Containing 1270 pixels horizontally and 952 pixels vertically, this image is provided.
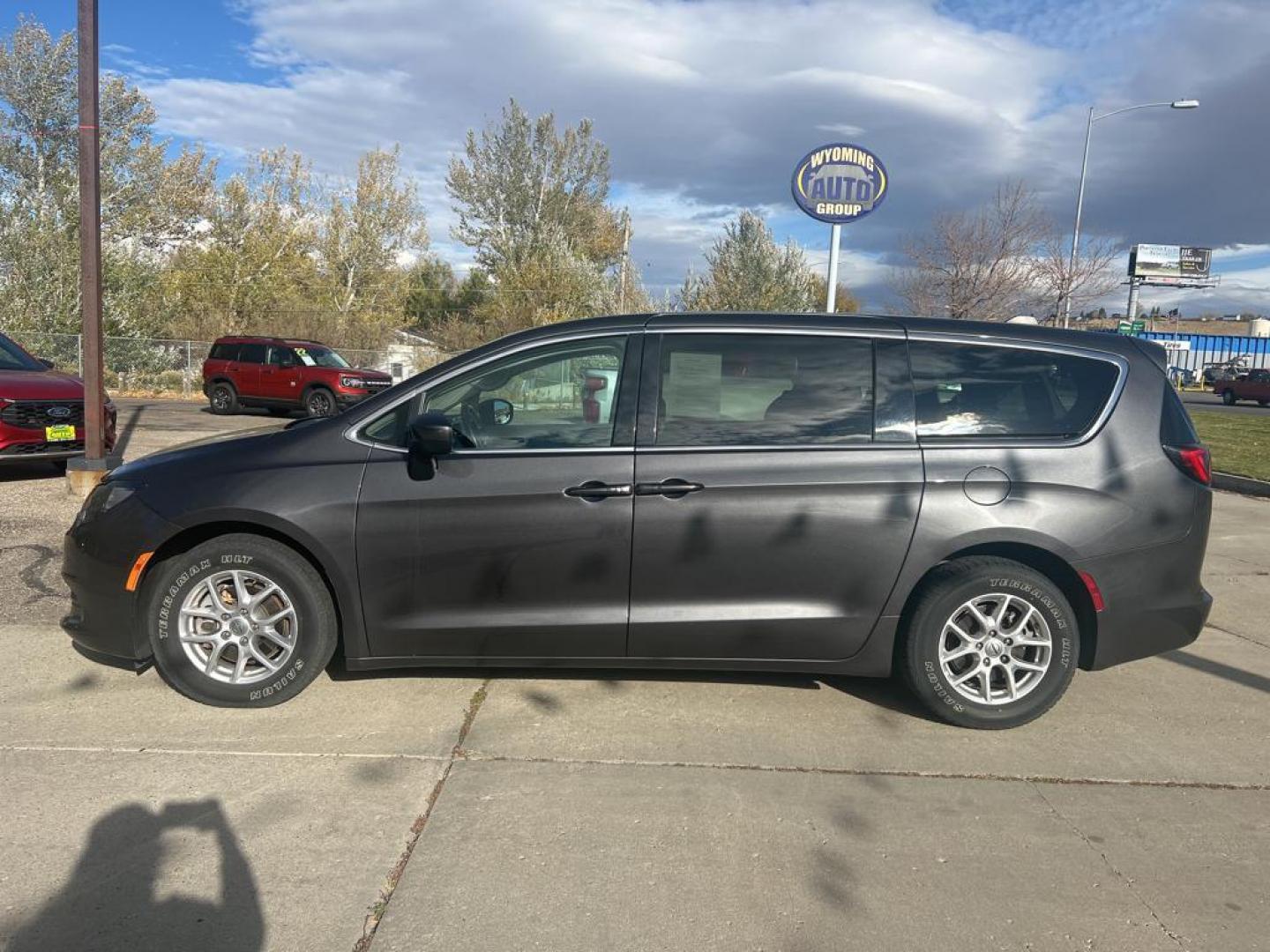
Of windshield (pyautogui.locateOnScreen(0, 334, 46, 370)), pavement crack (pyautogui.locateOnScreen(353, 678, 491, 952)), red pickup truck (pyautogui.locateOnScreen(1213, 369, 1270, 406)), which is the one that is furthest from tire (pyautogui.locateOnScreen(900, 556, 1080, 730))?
red pickup truck (pyautogui.locateOnScreen(1213, 369, 1270, 406))

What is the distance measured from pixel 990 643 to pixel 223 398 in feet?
69.9

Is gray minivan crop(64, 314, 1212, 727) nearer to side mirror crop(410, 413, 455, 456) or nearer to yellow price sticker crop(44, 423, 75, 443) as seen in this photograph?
side mirror crop(410, 413, 455, 456)

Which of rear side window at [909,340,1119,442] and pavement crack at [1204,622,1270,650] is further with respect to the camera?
pavement crack at [1204,622,1270,650]

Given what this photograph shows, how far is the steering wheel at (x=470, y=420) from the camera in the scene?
4.12 metres

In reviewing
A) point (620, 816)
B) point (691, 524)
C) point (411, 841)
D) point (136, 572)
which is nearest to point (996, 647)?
point (691, 524)

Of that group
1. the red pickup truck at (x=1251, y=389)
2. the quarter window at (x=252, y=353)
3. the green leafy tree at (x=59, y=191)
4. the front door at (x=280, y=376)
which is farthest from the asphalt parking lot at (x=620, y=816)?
the red pickup truck at (x=1251, y=389)

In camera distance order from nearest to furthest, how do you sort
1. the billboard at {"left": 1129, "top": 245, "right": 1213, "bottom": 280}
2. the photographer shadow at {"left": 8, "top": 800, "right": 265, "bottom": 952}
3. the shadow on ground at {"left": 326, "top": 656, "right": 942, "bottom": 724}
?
the photographer shadow at {"left": 8, "top": 800, "right": 265, "bottom": 952}
the shadow on ground at {"left": 326, "top": 656, "right": 942, "bottom": 724}
the billboard at {"left": 1129, "top": 245, "right": 1213, "bottom": 280}

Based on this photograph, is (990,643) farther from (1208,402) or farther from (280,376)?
(1208,402)

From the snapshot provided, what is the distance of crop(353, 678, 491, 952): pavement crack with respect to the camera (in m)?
2.65

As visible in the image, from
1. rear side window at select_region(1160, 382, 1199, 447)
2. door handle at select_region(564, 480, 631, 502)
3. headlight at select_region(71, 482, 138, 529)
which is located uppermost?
rear side window at select_region(1160, 382, 1199, 447)

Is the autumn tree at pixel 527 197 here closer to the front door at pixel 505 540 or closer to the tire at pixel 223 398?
the tire at pixel 223 398

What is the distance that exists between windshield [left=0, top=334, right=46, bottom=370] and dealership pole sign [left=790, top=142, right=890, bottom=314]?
9.40 metres

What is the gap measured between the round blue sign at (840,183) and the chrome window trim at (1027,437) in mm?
8778

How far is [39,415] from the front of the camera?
8.64 metres
